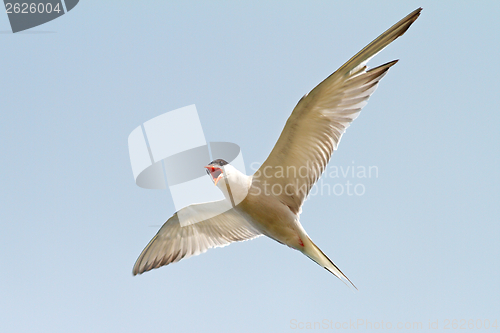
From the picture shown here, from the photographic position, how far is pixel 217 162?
573cm

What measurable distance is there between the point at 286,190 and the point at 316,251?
91 cm

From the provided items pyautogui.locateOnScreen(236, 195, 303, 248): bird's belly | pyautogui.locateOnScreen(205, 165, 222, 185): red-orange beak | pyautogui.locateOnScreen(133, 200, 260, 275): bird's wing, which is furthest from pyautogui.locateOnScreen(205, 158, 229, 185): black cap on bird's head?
pyautogui.locateOnScreen(133, 200, 260, 275): bird's wing

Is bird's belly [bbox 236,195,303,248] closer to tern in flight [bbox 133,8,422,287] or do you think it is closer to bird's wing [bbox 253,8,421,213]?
tern in flight [bbox 133,8,422,287]

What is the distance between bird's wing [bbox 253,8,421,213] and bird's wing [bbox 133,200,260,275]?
50.7 inches

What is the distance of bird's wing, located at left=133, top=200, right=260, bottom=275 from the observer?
22.8 ft

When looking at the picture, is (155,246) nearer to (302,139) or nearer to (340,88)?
(302,139)

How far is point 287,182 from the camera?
5.95m

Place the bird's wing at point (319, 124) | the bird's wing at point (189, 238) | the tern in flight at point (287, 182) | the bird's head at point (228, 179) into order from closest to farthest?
the bird's wing at point (319, 124)
the tern in flight at point (287, 182)
the bird's head at point (228, 179)
the bird's wing at point (189, 238)

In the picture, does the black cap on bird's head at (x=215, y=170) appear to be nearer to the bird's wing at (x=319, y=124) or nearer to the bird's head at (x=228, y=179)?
the bird's head at (x=228, y=179)

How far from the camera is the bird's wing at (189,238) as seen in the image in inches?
273

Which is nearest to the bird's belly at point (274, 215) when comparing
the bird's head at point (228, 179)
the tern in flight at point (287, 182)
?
the tern in flight at point (287, 182)

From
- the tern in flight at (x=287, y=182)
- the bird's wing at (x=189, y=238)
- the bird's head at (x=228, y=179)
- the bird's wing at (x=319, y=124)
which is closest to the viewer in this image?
the bird's wing at (x=319, y=124)

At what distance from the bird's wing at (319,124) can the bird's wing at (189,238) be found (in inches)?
50.7

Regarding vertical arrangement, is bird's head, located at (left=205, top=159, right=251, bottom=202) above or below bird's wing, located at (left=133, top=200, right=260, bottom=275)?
above
